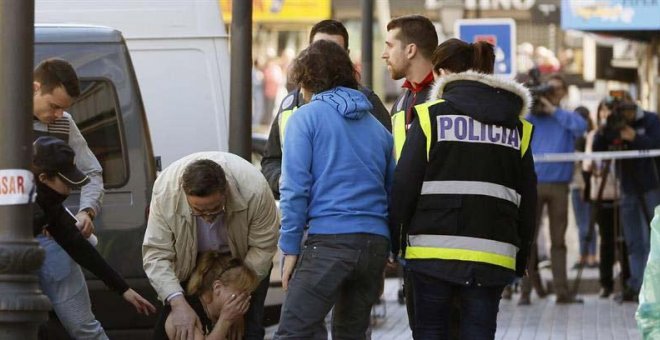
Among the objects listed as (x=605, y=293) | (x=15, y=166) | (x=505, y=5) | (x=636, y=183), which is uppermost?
(x=15, y=166)

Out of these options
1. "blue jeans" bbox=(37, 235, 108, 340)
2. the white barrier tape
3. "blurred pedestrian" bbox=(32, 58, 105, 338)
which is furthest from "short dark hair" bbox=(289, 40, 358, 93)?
the white barrier tape

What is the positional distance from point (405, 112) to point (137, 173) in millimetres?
2453

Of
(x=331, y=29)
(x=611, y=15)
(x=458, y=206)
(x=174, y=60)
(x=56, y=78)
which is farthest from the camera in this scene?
(x=611, y=15)

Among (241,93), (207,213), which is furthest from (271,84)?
(207,213)

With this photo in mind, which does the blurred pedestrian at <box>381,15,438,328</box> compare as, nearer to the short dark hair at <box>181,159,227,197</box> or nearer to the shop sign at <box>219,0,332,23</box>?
the short dark hair at <box>181,159,227,197</box>

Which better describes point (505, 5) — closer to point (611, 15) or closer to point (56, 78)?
point (611, 15)

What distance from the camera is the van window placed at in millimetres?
10008

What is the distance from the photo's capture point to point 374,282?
7410 mm

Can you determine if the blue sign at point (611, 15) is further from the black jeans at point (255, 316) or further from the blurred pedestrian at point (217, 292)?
the blurred pedestrian at point (217, 292)

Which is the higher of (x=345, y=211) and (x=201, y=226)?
(x=345, y=211)

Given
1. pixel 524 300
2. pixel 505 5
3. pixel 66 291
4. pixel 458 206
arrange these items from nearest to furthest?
1. pixel 458 206
2. pixel 66 291
3. pixel 524 300
4. pixel 505 5

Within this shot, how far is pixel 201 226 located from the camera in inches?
307

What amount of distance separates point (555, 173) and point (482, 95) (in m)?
7.62

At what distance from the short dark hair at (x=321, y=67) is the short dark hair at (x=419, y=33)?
19.6 inches
